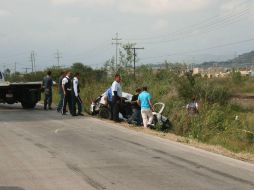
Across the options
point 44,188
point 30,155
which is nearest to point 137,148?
point 30,155

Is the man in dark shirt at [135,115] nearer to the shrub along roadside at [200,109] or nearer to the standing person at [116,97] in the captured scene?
the standing person at [116,97]

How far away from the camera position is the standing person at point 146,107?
18.1m

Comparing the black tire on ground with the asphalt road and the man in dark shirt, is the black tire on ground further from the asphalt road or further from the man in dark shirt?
the asphalt road

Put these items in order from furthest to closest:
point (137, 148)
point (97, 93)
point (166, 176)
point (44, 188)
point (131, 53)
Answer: point (131, 53), point (97, 93), point (137, 148), point (166, 176), point (44, 188)

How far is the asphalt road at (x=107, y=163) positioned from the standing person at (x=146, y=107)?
1.72 meters

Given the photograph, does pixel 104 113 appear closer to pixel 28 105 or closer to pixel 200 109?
pixel 200 109

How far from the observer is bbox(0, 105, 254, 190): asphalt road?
888 centimetres

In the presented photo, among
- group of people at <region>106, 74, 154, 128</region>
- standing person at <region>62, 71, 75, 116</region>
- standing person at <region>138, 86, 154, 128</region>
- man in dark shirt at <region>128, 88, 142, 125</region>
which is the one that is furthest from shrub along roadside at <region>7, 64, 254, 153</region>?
standing person at <region>62, 71, 75, 116</region>

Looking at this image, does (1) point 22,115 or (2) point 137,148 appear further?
(1) point 22,115

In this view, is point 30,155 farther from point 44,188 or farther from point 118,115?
point 118,115

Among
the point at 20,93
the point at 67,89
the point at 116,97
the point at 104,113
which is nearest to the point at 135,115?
the point at 116,97

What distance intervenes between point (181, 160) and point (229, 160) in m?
1.06

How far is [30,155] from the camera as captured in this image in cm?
1159

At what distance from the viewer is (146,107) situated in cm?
1816
